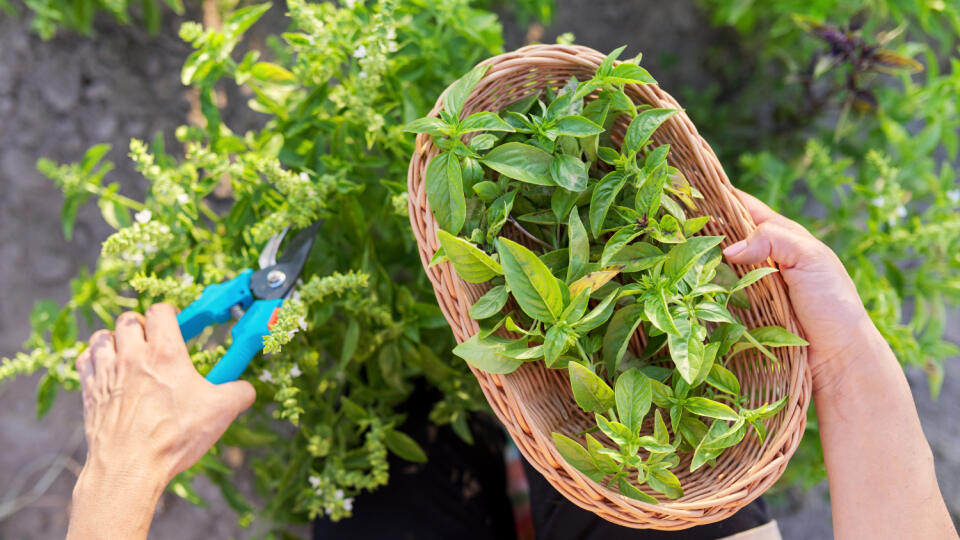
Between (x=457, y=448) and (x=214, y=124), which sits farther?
(x=457, y=448)

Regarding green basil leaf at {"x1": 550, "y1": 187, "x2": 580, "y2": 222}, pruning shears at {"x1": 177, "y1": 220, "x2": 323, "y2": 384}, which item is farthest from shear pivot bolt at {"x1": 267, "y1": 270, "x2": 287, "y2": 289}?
green basil leaf at {"x1": 550, "y1": 187, "x2": 580, "y2": 222}

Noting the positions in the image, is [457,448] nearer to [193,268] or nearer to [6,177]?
[193,268]

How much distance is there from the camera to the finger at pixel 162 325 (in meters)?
0.77

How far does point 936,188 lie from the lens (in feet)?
3.63

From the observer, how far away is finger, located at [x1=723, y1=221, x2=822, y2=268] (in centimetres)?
73

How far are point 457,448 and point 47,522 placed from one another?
1137 mm

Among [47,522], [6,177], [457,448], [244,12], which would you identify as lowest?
[47,522]

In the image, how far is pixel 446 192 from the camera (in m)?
0.67

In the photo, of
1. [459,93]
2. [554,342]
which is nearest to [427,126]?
[459,93]

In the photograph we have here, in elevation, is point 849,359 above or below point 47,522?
above

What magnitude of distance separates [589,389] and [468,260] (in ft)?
0.62

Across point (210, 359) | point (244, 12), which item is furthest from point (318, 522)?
point (244, 12)

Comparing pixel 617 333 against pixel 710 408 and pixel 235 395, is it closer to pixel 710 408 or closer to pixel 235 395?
pixel 710 408

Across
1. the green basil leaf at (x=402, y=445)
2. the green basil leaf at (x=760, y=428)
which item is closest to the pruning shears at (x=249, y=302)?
the green basil leaf at (x=402, y=445)
